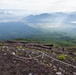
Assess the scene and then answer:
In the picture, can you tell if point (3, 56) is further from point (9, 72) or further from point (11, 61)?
point (9, 72)

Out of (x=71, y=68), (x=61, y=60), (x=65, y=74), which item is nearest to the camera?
(x=65, y=74)

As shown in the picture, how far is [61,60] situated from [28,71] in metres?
5.94

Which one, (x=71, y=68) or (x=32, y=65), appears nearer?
(x=32, y=65)

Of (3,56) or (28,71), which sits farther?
(3,56)

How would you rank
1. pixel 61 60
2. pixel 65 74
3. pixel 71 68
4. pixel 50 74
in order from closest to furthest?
pixel 50 74 < pixel 65 74 < pixel 71 68 < pixel 61 60

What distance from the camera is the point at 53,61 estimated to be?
61.9 ft

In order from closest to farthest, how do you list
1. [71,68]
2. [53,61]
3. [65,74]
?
[65,74]
[71,68]
[53,61]

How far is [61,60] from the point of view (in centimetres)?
2047

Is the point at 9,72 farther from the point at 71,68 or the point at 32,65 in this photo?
the point at 71,68

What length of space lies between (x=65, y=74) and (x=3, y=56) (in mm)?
5792

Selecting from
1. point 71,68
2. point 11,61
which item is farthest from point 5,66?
point 71,68

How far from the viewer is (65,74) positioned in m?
15.6

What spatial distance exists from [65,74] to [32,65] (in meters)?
2.41

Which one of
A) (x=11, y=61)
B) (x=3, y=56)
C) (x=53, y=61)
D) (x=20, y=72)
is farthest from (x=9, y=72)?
(x=53, y=61)
